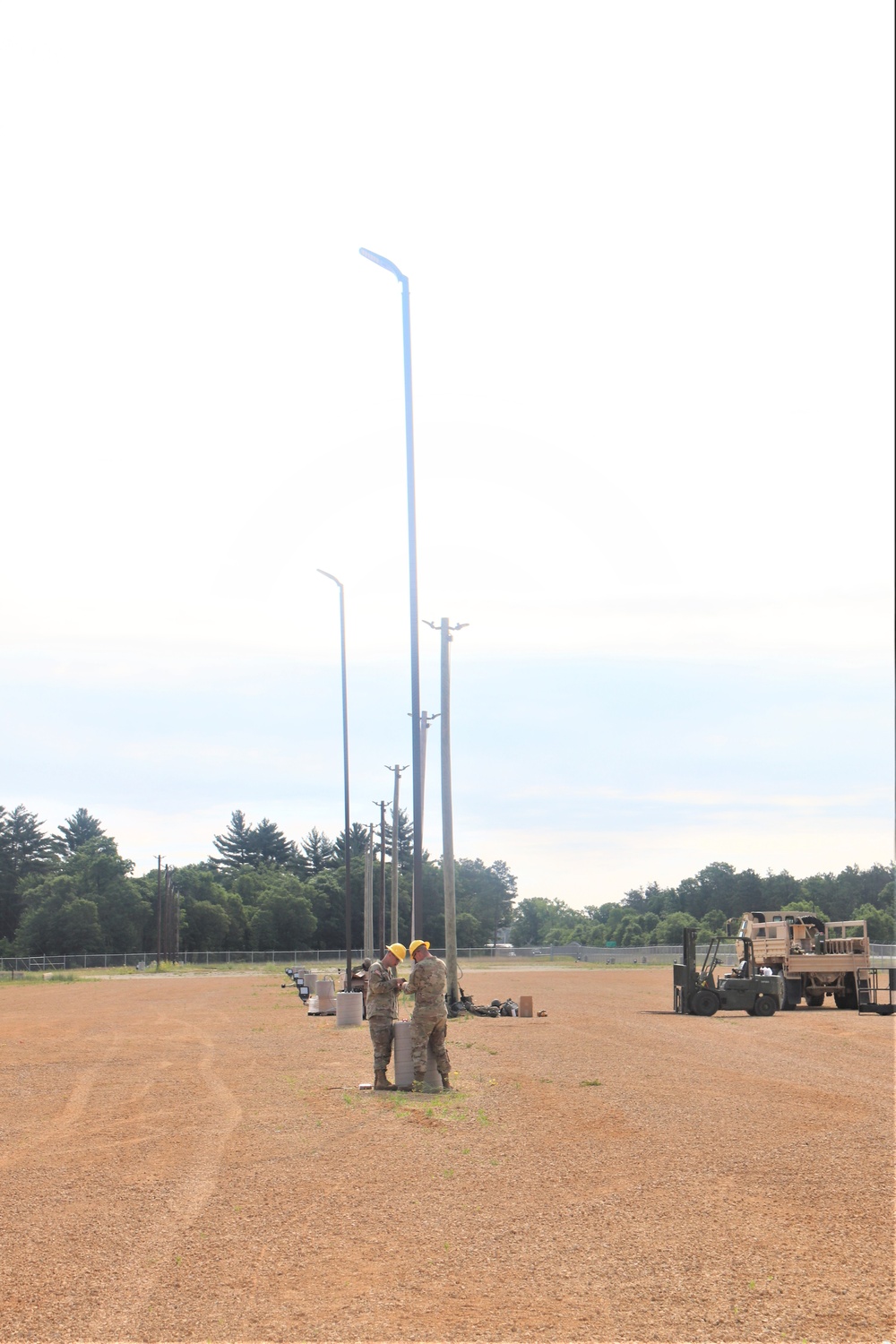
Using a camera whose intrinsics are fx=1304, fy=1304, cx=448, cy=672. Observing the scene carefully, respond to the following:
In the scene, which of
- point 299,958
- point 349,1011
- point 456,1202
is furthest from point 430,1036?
point 299,958

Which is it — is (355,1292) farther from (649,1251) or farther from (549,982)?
(549,982)

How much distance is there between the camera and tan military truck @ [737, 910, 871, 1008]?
3497 cm

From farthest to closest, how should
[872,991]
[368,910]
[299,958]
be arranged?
[299,958] < [368,910] < [872,991]

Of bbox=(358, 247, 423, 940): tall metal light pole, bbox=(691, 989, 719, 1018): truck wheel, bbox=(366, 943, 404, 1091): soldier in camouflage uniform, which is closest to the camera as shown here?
bbox=(366, 943, 404, 1091): soldier in camouflage uniform

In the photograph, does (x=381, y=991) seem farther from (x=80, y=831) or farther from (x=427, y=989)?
(x=80, y=831)

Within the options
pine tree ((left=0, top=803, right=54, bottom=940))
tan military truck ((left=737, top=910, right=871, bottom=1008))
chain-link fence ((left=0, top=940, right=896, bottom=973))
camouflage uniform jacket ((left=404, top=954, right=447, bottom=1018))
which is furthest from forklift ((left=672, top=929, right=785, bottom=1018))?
pine tree ((left=0, top=803, right=54, bottom=940))

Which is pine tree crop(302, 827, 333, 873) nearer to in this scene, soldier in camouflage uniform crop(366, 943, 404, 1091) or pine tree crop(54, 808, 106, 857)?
pine tree crop(54, 808, 106, 857)

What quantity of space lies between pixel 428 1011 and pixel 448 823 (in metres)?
18.0

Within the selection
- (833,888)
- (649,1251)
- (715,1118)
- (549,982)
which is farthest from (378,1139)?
(833,888)

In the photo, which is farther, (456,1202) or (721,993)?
(721,993)

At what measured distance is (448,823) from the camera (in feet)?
111

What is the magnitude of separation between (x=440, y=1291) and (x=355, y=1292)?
0.49m

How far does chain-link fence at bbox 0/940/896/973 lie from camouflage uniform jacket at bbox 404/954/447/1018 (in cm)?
7419

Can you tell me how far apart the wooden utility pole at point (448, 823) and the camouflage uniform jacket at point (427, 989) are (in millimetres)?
15204
